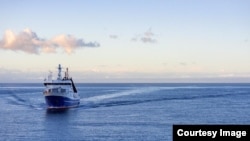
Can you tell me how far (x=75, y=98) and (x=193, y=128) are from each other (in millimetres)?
127125

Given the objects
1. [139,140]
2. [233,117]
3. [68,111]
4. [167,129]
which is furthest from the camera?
[68,111]

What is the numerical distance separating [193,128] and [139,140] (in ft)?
179

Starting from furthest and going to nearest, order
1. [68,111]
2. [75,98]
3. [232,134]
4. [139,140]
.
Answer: [75,98] < [68,111] < [139,140] < [232,134]

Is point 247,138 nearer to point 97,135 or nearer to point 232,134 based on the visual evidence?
point 232,134

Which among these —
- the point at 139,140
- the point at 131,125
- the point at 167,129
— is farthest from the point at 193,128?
the point at 131,125

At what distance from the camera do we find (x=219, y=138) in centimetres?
2106

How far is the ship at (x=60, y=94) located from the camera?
133125 millimetres

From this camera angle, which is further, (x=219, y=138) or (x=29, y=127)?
(x=29, y=127)

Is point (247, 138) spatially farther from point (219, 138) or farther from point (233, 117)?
point (233, 117)

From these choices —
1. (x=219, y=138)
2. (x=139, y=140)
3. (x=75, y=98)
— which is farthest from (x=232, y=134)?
(x=75, y=98)

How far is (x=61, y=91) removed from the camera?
5344 inches

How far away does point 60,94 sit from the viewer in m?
134

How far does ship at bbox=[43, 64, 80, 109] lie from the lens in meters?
133

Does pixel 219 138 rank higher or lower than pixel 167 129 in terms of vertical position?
higher
